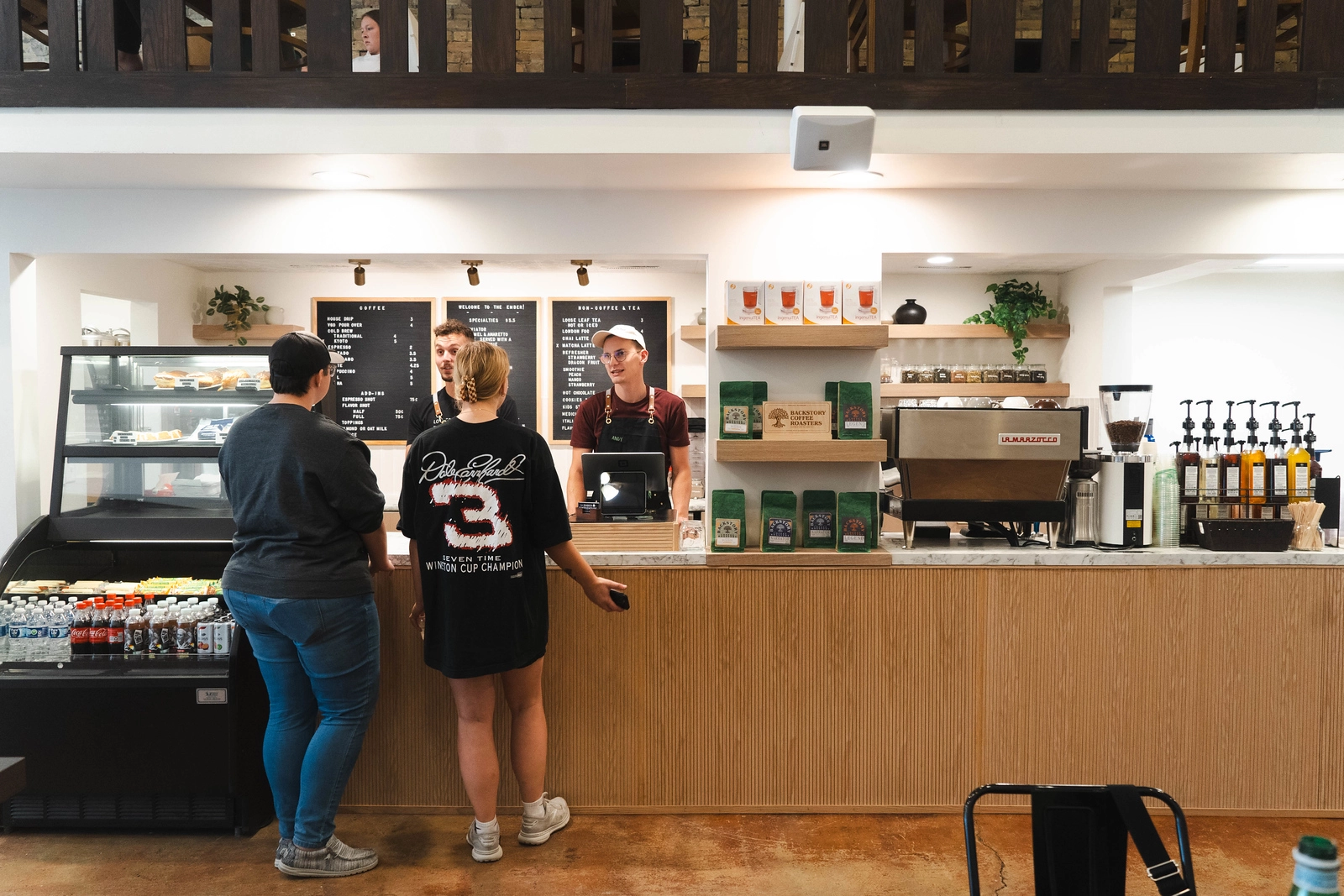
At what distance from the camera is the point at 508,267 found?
5902 mm

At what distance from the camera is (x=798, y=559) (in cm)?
330

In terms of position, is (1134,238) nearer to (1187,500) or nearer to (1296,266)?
(1187,500)

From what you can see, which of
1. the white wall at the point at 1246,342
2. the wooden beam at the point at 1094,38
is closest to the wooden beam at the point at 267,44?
the wooden beam at the point at 1094,38

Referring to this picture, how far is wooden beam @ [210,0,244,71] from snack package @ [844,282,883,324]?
219 cm

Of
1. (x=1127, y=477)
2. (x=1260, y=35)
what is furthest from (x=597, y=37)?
A: (x=1127, y=477)

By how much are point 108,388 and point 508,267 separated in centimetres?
283

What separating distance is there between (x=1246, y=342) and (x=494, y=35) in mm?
5364

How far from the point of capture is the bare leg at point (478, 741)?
2.87 m

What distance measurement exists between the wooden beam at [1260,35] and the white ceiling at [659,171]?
30 cm

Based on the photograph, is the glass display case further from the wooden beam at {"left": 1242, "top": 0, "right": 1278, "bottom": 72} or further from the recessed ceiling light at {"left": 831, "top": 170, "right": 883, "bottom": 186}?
the wooden beam at {"left": 1242, "top": 0, "right": 1278, "bottom": 72}

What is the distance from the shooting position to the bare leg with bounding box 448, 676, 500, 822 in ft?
9.43

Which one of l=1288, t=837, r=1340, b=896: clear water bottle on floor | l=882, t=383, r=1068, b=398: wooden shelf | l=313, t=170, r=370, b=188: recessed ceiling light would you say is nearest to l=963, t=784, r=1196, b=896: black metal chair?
l=1288, t=837, r=1340, b=896: clear water bottle on floor

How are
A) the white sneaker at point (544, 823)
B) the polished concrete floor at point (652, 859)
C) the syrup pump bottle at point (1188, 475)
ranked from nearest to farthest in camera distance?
the polished concrete floor at point (652, 859) → the white sneaker at point (544, 823) → the syrup pump bottle at point (1188, 475)

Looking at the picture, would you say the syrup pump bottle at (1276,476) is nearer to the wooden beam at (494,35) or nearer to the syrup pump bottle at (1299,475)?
the syrup pump bottle at (1299,475)
